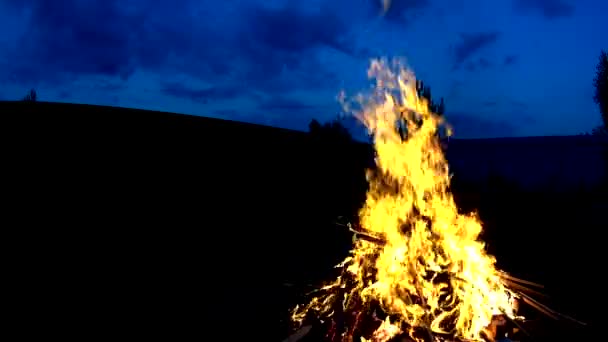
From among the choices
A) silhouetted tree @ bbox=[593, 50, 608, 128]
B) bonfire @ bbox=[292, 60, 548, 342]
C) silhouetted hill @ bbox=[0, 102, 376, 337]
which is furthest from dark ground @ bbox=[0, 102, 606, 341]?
silhouetted tree @ bbox=[593, 50, 608, 128]

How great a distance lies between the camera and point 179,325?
5.27 m

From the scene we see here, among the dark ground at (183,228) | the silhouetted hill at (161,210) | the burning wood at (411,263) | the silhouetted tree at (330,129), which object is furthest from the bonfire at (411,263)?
the silhouetted tree at (330,129)

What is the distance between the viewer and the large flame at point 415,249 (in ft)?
12.4

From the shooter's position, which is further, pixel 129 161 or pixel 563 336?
pixel 129 161

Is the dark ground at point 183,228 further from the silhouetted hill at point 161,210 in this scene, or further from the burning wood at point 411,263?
the burning wood at point 411,263

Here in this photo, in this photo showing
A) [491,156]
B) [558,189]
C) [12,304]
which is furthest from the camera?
[491,156]

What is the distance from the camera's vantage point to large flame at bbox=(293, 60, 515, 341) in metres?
3.78

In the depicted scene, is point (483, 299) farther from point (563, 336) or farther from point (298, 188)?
point (298, 188)

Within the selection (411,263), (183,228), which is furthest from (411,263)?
(183,228)

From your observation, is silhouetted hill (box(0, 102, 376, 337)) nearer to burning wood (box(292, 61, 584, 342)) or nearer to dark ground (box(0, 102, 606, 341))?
dark ground (box(0, 102, 606, 341))

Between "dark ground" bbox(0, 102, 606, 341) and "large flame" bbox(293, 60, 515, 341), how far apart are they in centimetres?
74

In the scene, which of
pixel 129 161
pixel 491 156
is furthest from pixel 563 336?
pixel 491 156

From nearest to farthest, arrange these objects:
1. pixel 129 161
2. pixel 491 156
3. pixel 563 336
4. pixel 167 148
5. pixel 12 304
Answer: pixel 563 336
pixel 12 304
pixel 129 161
pixel 167 148
pixel 491 156

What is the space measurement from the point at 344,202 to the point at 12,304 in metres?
6.72
